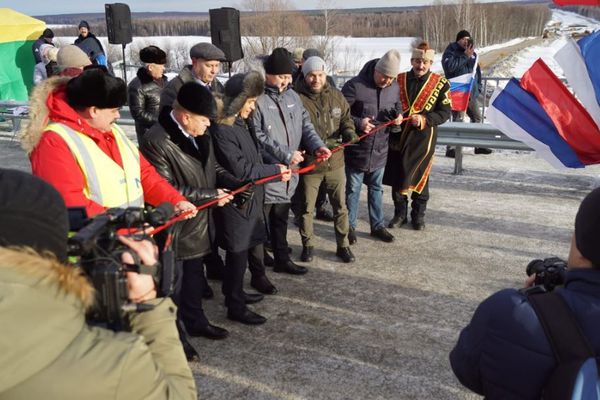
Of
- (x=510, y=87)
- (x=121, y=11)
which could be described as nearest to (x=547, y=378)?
(x=510, y=87)

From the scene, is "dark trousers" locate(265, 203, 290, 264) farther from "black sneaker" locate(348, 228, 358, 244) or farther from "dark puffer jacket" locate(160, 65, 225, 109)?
"dark puffer jacket" locate(160, 65, 225, 109)

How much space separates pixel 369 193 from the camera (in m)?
6.03

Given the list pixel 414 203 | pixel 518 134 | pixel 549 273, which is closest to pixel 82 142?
pixel 549 273

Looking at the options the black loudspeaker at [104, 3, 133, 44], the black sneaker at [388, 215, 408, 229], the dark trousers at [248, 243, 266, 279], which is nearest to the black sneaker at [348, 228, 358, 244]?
the black sneaker at [388, 215, 408, 229]

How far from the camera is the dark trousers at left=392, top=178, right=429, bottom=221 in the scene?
6.22 m

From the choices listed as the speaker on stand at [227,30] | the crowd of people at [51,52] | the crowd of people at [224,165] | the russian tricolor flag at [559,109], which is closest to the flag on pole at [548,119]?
the russian tricolor flag at [559,109]

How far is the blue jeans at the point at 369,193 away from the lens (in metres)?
5.92

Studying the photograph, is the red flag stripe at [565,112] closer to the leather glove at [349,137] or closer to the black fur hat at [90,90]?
the leather glove at [349,137]

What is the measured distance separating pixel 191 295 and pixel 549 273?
8.46 feet

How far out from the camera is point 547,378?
5.41ft

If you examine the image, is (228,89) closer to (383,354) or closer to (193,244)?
(193,244)

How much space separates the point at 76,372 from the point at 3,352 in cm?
16

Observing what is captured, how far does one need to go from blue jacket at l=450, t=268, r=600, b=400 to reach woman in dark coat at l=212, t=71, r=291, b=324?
2629mm

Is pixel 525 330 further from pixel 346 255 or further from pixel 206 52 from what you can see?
pixel 206 52
